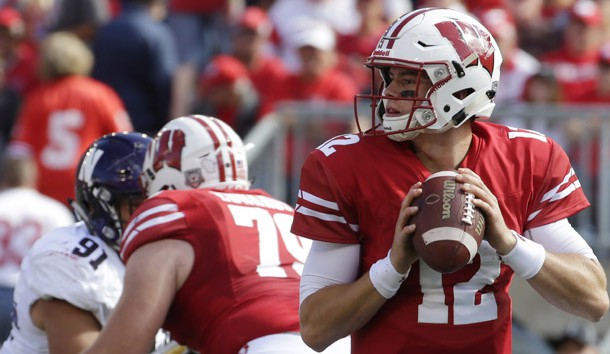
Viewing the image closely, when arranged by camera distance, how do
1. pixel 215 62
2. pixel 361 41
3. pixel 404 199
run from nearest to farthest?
pixel 404 199, pixel 215 62, pixel 361 41

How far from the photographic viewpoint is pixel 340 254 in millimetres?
3543

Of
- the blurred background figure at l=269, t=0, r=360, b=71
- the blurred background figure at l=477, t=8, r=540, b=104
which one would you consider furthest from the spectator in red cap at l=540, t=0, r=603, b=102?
the blurred background figure at l=269, t=0, r=360, b=71

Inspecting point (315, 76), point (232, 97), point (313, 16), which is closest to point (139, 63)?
point (232, 97)

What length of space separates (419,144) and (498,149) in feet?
0.74

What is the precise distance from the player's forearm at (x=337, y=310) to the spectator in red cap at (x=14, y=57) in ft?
24.6

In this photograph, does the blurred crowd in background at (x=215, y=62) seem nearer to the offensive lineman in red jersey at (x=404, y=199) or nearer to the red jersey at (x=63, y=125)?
the red jersey at (x=63, y=125)

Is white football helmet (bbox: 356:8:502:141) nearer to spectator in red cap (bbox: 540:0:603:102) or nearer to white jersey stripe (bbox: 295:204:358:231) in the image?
white jersey stripe (bbox: 295:204:358:231)

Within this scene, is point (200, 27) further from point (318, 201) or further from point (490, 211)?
point (490, 211)

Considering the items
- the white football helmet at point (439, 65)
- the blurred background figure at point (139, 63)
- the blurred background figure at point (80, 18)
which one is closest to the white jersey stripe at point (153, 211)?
the white football helmet at point (439, 65)

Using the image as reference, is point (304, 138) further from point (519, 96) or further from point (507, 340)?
point (507, 340)

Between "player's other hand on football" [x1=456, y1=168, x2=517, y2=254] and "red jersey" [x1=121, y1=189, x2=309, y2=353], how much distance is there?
1.07 meters

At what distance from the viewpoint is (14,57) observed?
10914 millimetres

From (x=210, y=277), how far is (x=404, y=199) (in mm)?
1090

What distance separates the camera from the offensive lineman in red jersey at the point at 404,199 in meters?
3.50
